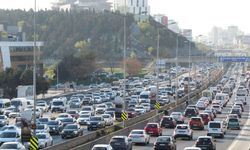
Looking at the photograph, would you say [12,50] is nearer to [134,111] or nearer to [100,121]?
[134,111]

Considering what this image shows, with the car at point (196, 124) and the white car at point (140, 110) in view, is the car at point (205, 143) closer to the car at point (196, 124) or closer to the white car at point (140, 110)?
the car at point (196, 124)

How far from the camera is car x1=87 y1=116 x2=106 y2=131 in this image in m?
58.0

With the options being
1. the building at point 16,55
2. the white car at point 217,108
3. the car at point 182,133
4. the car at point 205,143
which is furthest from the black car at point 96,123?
the building at point 16,55

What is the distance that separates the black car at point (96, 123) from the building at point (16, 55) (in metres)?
79.1

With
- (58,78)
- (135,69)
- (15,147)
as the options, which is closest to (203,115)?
(15,147)

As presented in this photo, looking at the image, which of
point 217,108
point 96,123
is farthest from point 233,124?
point 217,108

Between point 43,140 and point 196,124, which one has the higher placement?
point 43,140

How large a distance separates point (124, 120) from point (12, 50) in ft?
307

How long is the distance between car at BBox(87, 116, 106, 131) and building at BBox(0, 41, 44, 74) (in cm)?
7910

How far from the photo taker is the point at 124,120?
54.5m

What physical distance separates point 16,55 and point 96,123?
297ft

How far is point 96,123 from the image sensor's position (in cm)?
5831

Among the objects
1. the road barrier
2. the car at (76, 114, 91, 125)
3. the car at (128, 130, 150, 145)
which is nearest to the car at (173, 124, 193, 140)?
the road barrier

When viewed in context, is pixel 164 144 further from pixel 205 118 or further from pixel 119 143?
pixel 205 118
